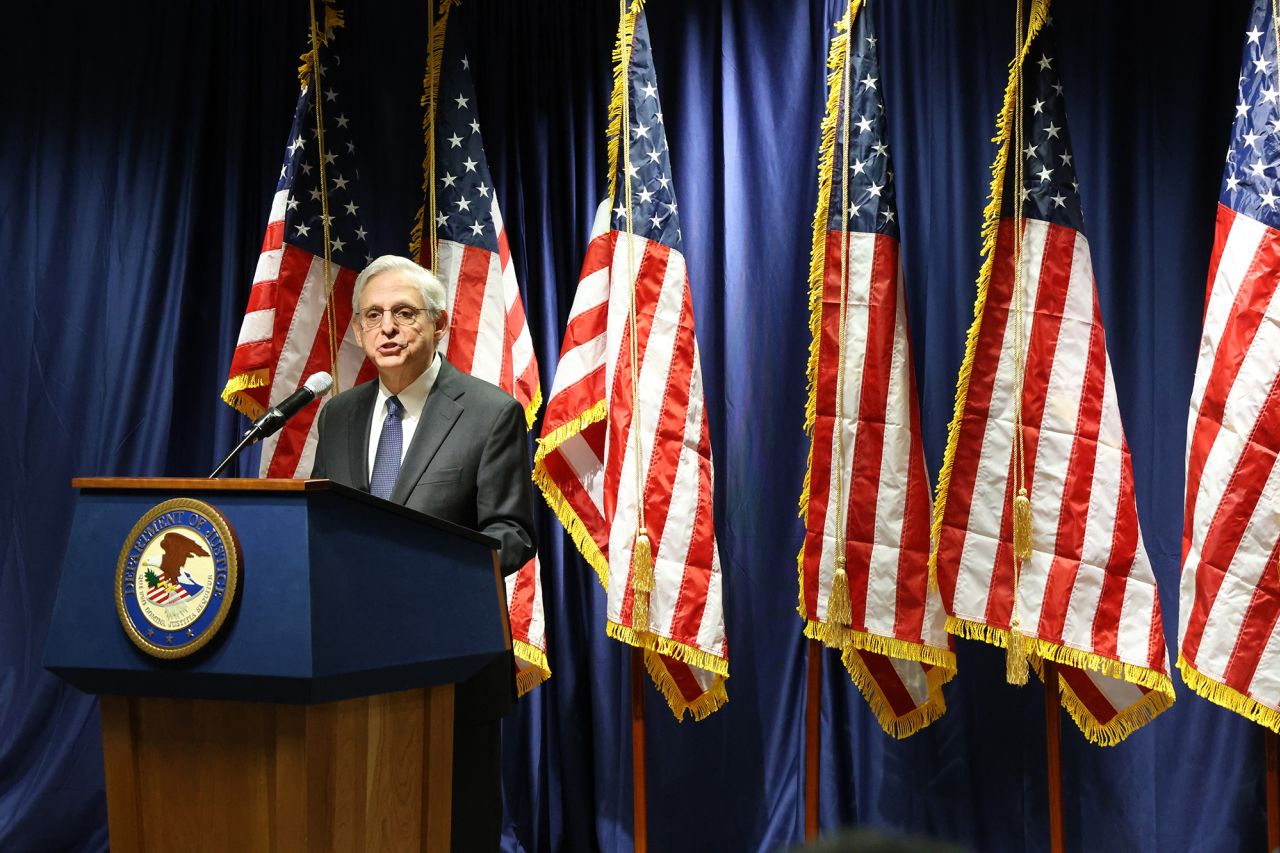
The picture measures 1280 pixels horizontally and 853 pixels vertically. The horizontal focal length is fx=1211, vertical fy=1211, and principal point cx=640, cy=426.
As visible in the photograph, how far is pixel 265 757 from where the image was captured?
173 centimetres

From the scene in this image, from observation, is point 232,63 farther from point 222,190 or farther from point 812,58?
point 812,58

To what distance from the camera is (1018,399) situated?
284 centimetres

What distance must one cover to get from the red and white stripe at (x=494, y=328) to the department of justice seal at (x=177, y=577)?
1706mm

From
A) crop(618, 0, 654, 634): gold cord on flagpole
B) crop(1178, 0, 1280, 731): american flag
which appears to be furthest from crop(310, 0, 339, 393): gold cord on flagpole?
crop(1178, 0, 1280, 731): american flag

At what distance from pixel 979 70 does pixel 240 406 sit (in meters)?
2.32

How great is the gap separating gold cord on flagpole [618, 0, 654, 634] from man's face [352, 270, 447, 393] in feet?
2.41

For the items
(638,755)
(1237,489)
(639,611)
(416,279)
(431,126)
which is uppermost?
(431,126)

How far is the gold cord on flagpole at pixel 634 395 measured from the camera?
3.05 m

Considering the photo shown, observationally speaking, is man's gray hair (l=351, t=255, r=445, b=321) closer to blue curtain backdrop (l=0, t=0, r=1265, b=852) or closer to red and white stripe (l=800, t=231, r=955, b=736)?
red and white stripe (l=800, t=231, r=955, b=736)

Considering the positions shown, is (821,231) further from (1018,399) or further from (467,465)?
(467,465)

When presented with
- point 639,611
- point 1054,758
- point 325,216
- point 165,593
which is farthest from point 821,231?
point 165,593

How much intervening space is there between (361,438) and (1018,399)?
1.51 m

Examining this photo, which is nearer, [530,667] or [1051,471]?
[1051,471]

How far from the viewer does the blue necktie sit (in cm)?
241
